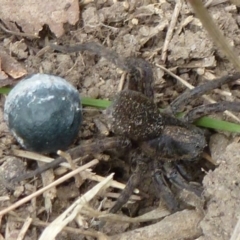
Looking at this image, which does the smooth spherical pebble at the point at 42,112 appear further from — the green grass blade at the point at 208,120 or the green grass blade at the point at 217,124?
the green grass blade at the point at 217,124

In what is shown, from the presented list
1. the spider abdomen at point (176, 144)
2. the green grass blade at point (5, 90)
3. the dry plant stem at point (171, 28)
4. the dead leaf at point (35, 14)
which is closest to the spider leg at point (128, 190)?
the spider abdomen at point (176, 144)

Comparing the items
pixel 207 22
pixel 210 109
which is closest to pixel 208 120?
pixel 210 109

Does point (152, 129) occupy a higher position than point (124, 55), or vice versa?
point (124, 55)

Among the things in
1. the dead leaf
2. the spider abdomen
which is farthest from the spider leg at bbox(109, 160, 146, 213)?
the dead leaf

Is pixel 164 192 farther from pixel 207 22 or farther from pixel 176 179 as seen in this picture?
pixel 207 22

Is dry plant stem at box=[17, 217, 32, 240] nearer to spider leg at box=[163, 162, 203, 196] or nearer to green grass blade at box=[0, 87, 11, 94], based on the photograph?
green grass blade at box=[0, 87, 11, 94]

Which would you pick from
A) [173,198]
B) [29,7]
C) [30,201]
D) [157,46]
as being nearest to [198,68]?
[157,46]
